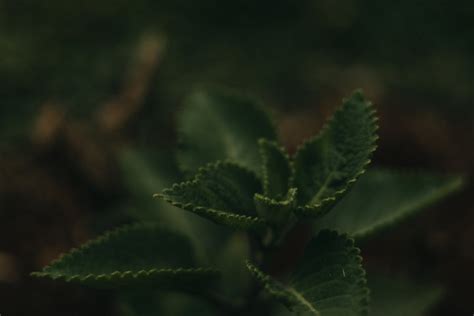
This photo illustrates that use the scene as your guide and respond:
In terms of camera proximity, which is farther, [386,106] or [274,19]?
[274,19]

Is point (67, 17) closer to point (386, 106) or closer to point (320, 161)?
point (386, 106)

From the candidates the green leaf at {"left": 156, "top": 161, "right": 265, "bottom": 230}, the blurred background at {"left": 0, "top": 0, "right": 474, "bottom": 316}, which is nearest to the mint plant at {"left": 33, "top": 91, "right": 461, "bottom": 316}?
the green leaf at {"left": 156, "top": 161, "right": 265, "bottom": 230}

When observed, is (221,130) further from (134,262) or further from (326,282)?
(326,282)

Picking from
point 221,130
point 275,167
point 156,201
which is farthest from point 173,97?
point 275,167

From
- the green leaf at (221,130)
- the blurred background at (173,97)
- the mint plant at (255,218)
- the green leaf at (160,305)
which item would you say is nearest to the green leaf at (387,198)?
the mint plant at (255,218)

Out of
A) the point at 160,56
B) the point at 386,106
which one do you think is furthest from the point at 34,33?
the point at 386,106

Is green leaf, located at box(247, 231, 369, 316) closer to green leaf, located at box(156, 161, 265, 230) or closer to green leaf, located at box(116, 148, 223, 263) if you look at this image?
green leaf, located at box(156, 161, 265, 230)
